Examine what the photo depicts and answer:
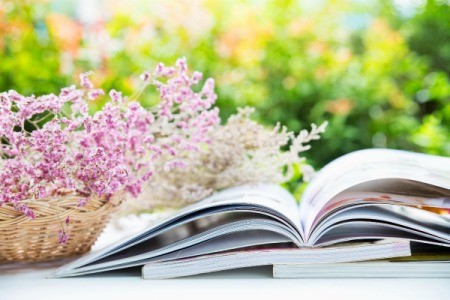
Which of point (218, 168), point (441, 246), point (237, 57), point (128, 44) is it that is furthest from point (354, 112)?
point (441, 246)

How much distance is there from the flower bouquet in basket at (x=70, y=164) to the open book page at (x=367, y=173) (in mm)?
233

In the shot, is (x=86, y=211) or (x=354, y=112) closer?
(x=86, y=211)

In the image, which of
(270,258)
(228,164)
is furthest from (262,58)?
(270,258)

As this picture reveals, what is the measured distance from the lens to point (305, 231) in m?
0.83

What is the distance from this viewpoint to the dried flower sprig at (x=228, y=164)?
3.67 ft

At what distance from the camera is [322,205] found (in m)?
0.84

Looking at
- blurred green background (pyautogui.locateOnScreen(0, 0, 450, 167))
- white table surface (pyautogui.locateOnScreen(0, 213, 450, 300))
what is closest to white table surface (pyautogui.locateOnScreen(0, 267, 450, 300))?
white table surface (pyautogui.locateOnScreen(0, 213, 450, 300))

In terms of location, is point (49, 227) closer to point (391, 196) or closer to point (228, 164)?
point (228, 164)

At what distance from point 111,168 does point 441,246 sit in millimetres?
481

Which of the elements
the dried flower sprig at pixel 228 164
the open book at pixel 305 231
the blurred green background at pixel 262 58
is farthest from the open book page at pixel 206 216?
the blurred green background at pixel 262 58

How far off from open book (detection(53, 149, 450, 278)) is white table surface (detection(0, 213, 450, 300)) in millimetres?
24

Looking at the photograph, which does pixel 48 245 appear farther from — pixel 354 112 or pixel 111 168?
pixel 354 112

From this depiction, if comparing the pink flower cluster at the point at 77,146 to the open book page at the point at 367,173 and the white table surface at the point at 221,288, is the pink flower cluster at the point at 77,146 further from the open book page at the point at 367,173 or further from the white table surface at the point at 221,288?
the open book page at the point at 367,173

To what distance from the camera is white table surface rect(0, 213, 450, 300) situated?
0.76 metres
